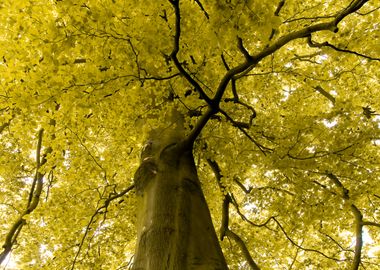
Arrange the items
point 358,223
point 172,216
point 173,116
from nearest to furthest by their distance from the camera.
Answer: point 172,216 < point 358,223 < point 173,116

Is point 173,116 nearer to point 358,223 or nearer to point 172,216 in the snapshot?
point 172,216

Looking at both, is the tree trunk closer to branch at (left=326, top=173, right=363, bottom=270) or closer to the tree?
the tree

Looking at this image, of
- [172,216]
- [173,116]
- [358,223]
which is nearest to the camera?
[172,216]

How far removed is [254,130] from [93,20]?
2366mm

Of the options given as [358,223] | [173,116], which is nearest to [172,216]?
[173,116]

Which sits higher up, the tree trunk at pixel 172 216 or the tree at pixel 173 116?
the tree at pixel 173 116

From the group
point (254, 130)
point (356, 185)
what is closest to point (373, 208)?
point (356, 185)

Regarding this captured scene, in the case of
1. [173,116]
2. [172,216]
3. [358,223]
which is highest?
[173,116]

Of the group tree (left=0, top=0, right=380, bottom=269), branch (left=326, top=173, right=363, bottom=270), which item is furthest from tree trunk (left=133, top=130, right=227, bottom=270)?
branch (left=326, top=173, right=363, bottom=270)

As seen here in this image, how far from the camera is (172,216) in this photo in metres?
3.25

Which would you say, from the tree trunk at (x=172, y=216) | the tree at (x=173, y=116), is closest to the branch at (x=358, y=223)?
the tree at (x=173, y=116)

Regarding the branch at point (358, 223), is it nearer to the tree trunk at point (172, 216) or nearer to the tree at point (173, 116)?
the tree at point (173, 116)

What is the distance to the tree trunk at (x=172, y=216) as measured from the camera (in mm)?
2924

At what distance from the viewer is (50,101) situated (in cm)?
311
